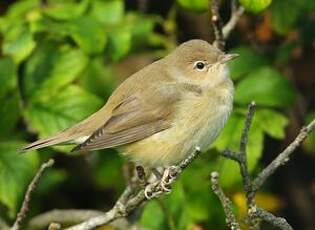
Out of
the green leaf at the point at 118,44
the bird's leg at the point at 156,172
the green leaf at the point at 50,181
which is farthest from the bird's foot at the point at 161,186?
the green leaf at the point at 50,181

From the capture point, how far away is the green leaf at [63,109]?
15.3 ft

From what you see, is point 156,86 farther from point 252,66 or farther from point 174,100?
point 252,66

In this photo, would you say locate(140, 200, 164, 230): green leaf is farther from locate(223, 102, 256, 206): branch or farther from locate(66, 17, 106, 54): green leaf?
locate(223, 102, 256, 206): branch

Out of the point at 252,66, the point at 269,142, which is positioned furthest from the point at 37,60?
the point at 269,142

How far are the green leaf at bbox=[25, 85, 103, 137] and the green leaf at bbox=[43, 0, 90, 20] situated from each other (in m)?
0.41

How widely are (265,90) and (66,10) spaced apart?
1.17 meters

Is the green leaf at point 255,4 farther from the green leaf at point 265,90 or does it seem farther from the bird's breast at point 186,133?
the green leaf at point 265,90

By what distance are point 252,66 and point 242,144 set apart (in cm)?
143

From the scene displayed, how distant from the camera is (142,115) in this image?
4285 mm

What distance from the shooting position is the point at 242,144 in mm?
3680

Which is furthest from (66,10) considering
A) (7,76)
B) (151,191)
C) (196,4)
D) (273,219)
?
(273,219)

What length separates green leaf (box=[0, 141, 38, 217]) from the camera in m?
4.58

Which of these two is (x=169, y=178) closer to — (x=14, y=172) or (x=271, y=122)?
(x=271, y=122)

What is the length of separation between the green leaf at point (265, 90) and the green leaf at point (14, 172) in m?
1.14
